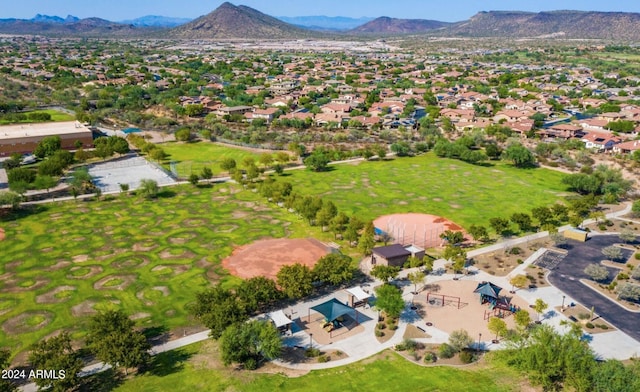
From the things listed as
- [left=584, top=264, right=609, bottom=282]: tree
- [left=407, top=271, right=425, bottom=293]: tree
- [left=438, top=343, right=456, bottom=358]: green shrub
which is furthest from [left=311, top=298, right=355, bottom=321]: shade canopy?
[left=584, top=264, right=609, bottom=282]: tree

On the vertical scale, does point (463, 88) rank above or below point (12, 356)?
above

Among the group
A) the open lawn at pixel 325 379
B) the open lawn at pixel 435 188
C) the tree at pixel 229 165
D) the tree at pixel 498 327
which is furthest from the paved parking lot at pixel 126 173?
the tree at pixel 498 327

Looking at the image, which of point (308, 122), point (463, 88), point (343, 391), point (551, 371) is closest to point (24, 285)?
point (343, 391)

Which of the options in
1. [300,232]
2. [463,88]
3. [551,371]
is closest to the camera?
[551,371]

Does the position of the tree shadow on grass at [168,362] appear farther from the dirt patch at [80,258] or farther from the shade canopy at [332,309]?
the dirt patch at [80,258]

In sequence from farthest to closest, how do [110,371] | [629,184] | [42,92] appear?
1. [42,92]
2. [629,184]
3. [110,371]

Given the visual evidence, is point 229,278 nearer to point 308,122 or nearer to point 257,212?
point 257,212

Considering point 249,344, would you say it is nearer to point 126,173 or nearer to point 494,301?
point 494,301
